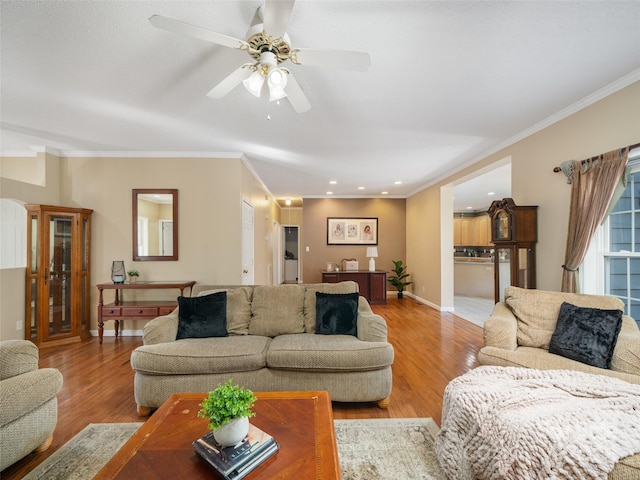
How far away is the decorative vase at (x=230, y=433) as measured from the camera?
1163 mm

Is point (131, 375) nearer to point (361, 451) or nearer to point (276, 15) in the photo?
point (361, 451)

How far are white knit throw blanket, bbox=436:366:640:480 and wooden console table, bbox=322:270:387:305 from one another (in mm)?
4758

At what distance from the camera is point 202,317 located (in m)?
2.65

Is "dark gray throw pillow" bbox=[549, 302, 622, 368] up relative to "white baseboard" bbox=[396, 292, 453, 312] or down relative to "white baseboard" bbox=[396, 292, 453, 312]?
up

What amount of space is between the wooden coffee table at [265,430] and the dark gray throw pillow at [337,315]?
104 centimetres

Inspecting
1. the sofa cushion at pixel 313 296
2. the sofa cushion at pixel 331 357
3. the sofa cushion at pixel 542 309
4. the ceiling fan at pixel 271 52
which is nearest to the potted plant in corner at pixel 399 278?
the sofa cushion at pixel 313 296

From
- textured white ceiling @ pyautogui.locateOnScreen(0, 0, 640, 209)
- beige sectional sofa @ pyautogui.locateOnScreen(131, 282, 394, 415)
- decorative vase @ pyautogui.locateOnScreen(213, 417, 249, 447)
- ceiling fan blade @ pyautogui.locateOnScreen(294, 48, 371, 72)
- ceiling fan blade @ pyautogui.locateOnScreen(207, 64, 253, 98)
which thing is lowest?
beige sectional sofa @ pyautogui.locateOnScreen(131, 282, 394, 415)

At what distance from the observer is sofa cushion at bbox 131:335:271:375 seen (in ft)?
7.19

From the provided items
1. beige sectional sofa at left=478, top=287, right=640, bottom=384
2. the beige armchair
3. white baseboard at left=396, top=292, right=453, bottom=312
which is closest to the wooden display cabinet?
beige sectional sofa at left=478, top=287, right=640, bottom=384

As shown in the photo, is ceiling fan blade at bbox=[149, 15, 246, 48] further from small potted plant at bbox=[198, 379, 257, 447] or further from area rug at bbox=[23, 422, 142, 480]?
area rug at bbox=[23, 422, 142, 480]

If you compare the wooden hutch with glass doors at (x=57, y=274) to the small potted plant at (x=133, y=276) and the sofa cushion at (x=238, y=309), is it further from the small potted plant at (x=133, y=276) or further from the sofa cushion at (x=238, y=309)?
the sofa cushion at (x=238, y=309)

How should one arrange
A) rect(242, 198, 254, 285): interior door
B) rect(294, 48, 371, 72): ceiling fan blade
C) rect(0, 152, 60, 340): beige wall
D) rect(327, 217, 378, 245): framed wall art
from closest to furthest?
rect(294, 48, 371, 72): ceiling fan blade → rect(0, 152, 60, 340): beige wall → rect(242, 198, 254, 285): interior door → rect(327, 217, 378, 245): framed wall art

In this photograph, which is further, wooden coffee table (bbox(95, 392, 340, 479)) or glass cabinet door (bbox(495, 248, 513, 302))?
glass cabinet door (bbox(495, 248, 513, 302))


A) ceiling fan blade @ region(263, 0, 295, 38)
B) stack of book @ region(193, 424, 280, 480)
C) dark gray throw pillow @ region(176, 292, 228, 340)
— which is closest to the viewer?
stack of book @ region(193, 424, 280, 480)
